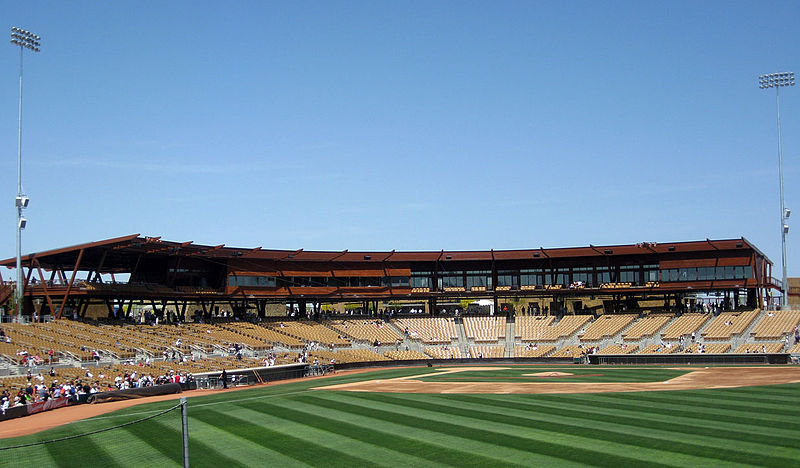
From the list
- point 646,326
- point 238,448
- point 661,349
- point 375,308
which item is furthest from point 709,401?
point 375,308

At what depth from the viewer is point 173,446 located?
22.9 m

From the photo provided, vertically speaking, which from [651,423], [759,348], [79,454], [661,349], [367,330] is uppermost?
[651,423]

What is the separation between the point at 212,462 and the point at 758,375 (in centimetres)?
3274

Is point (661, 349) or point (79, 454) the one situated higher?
point (79, 454)

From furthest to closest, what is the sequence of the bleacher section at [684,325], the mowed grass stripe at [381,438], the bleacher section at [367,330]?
the bleacher section at [367,330]
the bleacher section at [684,325]
the mowed grass stripe at [381,438]

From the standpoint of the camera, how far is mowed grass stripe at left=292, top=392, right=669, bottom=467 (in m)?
18.9

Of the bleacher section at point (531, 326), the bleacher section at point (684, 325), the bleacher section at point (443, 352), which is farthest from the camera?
the bleacher section at point (531, 326)

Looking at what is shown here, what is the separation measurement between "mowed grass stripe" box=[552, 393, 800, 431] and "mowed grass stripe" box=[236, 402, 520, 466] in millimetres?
9562

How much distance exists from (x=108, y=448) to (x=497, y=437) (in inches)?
501

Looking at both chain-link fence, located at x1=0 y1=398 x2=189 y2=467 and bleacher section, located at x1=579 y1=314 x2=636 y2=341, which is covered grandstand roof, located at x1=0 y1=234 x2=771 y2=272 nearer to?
bleacher section, located at x1=579 y1=314 x2=636 y2=341

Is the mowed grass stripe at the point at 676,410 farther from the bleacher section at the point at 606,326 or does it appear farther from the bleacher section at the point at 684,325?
the bleacher section at the point at 606,326

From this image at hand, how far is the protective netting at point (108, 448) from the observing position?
832 inches

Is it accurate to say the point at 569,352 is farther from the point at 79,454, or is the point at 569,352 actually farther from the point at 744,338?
the point at 79,454

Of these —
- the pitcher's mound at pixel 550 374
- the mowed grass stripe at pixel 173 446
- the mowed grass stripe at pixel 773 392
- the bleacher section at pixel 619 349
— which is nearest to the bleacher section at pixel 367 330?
the bleacher section at pixel 619 349
